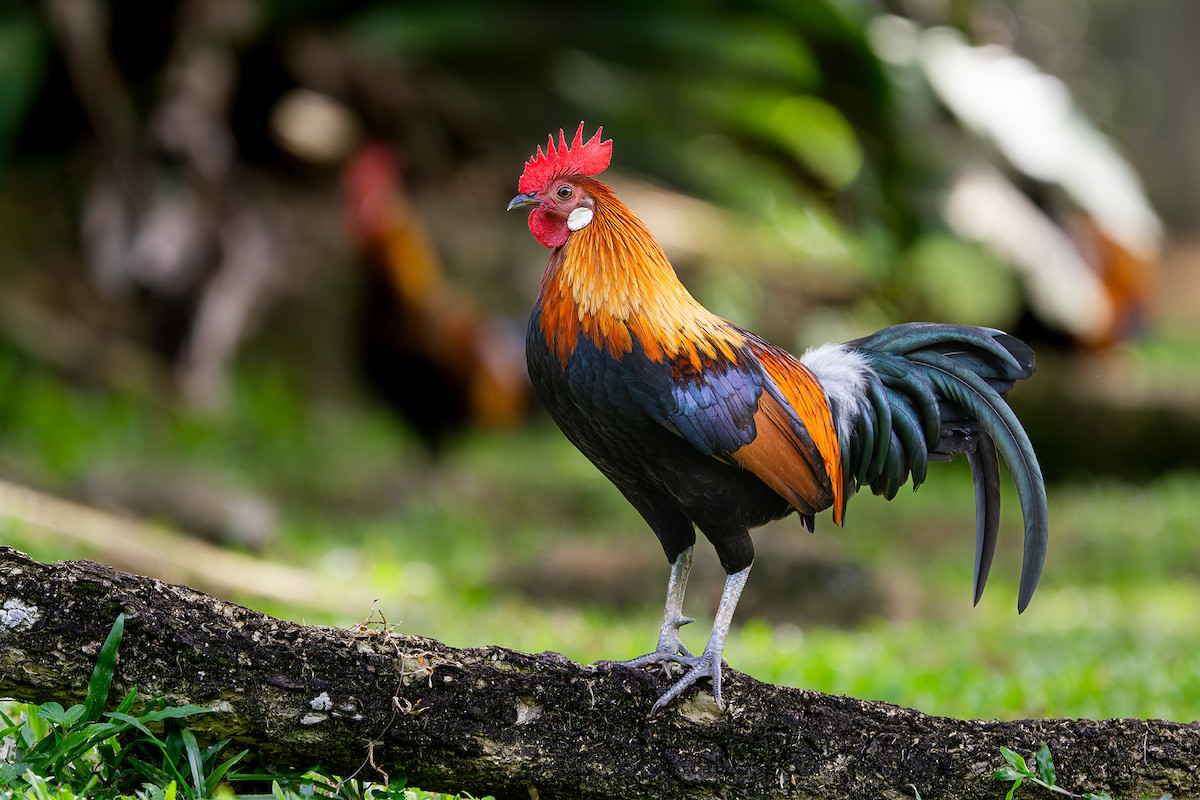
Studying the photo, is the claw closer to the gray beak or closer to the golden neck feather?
the golden neck feather

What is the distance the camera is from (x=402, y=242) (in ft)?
31.7

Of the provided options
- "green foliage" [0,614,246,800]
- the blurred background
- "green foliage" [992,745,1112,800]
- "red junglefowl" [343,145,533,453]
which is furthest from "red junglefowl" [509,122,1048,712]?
"red junglefowl" [343,145,533,453]

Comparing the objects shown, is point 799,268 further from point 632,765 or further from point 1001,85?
point 632,765

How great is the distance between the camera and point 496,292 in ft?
42.5

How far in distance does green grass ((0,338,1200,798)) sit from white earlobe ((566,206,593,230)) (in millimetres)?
2163

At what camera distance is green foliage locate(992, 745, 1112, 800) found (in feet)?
10.2

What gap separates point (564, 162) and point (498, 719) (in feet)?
4.68

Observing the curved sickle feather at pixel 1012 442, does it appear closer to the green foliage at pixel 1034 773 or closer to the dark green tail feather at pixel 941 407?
the dark green tail feather at pixel 941 407

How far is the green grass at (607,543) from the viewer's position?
521cm

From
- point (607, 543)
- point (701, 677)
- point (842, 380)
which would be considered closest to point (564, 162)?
point (842, 380)

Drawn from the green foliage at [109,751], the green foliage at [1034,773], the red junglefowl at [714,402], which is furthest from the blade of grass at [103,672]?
the green foliage at [1034,773]

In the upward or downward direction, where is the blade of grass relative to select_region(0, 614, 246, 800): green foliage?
upward

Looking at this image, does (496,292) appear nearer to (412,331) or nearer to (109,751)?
(412,331)

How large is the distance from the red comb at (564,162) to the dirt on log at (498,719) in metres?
1.20
